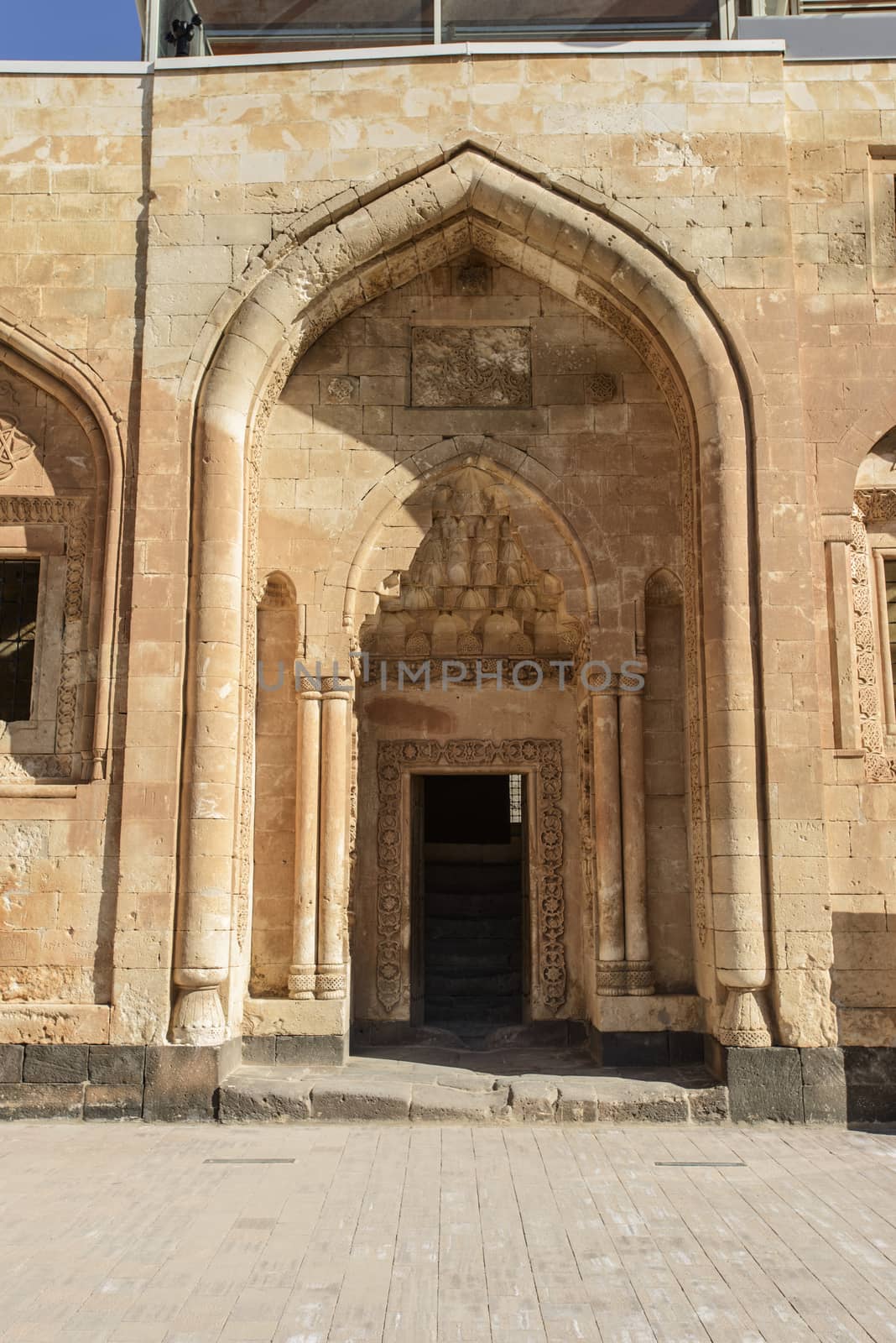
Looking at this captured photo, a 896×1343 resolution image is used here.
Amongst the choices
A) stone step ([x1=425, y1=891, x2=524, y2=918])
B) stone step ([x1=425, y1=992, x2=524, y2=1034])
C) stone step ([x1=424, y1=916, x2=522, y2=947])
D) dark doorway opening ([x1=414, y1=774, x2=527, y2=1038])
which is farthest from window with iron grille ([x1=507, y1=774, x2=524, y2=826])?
stone step ([x1=425, y1=992, x2=524, y2=1034])

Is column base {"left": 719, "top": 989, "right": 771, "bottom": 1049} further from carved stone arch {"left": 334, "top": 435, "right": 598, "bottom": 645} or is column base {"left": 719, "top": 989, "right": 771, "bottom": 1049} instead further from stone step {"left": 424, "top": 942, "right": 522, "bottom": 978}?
stone step {"left": 424, "top": 942, "right": 522, "bottom": 978}

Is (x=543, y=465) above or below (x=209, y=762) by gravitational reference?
above

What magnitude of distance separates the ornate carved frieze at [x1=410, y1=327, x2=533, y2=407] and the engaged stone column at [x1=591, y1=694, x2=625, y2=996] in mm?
2258

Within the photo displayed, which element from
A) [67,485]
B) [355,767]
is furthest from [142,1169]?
[67,485]

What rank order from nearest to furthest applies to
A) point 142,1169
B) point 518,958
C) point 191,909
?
point 142,1169, point 191,909, point 518,958

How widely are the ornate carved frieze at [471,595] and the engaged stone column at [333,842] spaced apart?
689 mm

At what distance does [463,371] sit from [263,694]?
267 centimetres

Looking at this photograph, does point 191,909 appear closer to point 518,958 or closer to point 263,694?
point 263,694

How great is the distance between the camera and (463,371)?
7.90 m

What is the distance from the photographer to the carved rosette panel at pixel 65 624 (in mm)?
7035

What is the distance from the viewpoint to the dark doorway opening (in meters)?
9.22

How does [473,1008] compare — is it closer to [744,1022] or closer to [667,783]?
[667,783]

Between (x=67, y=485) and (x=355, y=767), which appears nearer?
(x=67, y=485)

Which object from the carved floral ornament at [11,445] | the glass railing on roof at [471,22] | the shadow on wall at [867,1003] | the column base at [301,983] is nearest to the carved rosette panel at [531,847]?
the column base at [301,983]
